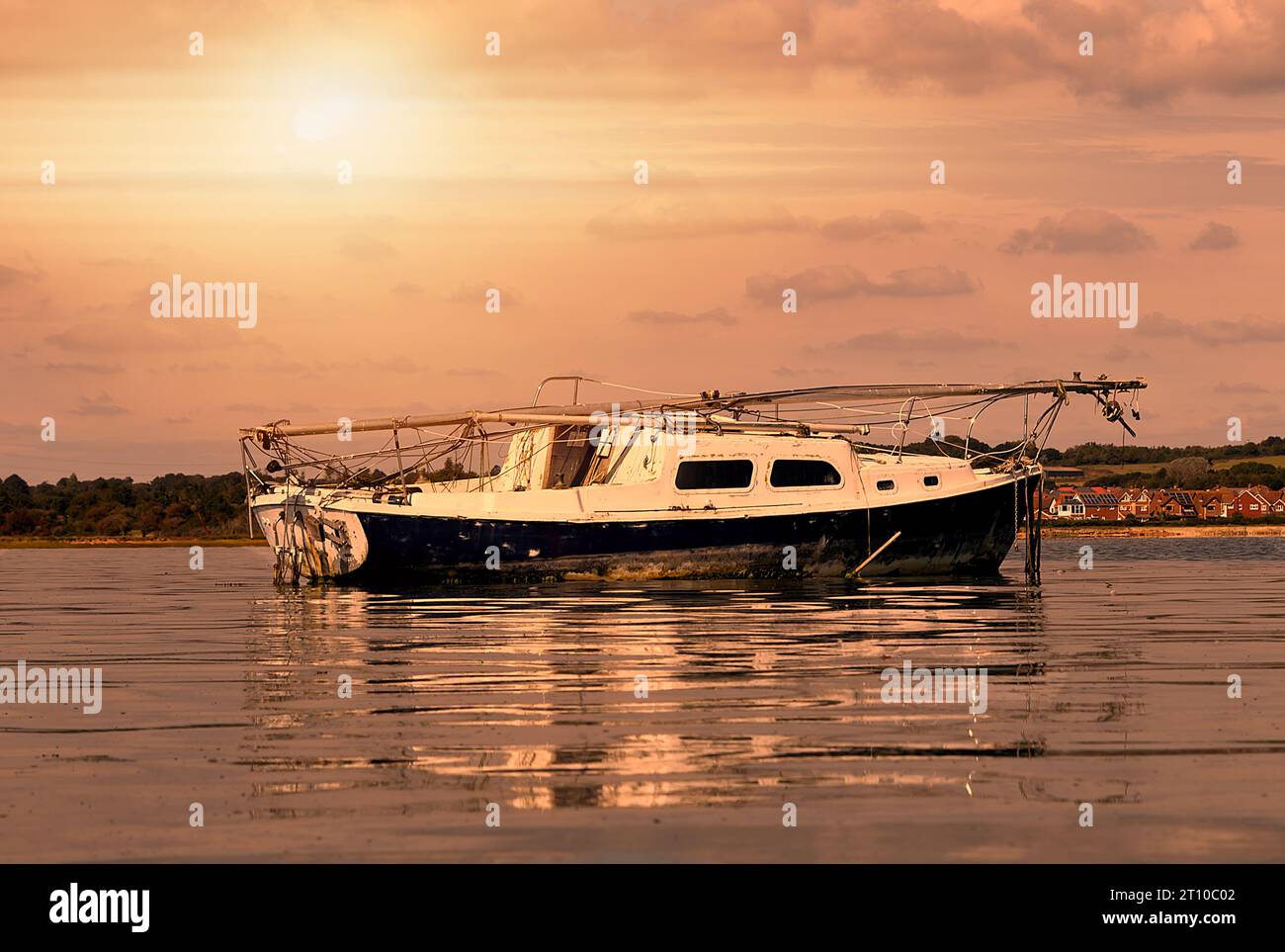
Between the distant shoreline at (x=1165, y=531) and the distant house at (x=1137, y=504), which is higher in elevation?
the distant house at (x=1137, y=504)

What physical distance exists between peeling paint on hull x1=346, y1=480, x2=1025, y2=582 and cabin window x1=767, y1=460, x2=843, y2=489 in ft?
2.74

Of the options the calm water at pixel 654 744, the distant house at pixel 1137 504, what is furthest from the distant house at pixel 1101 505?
the calm water at pixel 654 744

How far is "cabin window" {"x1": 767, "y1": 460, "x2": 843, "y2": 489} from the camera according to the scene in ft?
135

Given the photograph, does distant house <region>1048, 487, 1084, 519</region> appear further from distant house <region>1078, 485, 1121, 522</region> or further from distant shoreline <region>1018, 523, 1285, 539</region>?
distant shoreline <region>1018, 523, 1285, 539</region>

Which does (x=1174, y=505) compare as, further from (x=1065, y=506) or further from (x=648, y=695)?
(x=648, y=695)

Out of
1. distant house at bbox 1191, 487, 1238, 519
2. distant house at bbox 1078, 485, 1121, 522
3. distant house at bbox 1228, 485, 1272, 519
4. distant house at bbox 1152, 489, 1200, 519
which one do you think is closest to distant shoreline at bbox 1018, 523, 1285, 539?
distant house at bbox 1228, 485, 1272, 519

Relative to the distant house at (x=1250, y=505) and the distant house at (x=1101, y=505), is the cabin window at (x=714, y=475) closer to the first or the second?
the distant house at (x=1250, y=505)

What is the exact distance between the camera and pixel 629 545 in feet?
136

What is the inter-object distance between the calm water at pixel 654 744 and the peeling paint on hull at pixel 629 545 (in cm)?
1330

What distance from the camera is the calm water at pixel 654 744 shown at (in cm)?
1038
